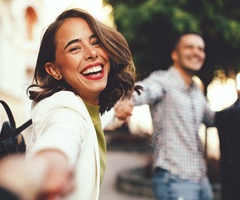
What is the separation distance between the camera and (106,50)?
88.4 inches

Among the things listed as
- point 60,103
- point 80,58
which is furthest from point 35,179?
point 80,58

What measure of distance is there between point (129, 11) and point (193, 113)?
7.55 metres

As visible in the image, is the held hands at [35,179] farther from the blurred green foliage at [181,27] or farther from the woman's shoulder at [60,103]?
the blurred green foliage at [181,27]

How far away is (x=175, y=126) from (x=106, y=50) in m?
1.72

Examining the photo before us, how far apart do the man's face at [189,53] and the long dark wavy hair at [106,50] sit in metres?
1.68

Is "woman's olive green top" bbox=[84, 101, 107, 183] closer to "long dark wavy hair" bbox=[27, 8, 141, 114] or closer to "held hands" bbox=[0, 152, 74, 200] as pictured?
"long dark wavy hair" bbox=[27, 8, 141, 114]

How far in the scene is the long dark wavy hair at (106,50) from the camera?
2.19m

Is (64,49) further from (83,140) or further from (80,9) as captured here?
(83,140)

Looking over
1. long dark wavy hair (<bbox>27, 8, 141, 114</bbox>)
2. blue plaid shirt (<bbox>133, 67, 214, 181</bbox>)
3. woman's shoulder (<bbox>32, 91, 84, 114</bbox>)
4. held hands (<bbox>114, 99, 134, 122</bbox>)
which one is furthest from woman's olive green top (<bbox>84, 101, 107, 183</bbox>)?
blue plaid shirt (<bbox>133, 67, 214, 181</bbox>)

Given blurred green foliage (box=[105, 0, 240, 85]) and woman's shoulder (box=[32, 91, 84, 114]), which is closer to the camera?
woman's shoulder (box=[32, 91, 84, 114])

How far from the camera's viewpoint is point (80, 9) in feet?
7.53

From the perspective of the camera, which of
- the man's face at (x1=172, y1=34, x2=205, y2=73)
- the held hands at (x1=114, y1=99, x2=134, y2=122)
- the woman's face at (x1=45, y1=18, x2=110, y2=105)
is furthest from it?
the man's face at (x1=172, y1=34, x2=205, y2=73)

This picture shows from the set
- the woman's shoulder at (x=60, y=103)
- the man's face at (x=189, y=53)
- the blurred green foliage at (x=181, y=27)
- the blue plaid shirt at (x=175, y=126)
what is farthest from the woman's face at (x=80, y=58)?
the blurred green foliage at (x=181, y=27)

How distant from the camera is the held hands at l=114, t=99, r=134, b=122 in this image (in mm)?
3105
